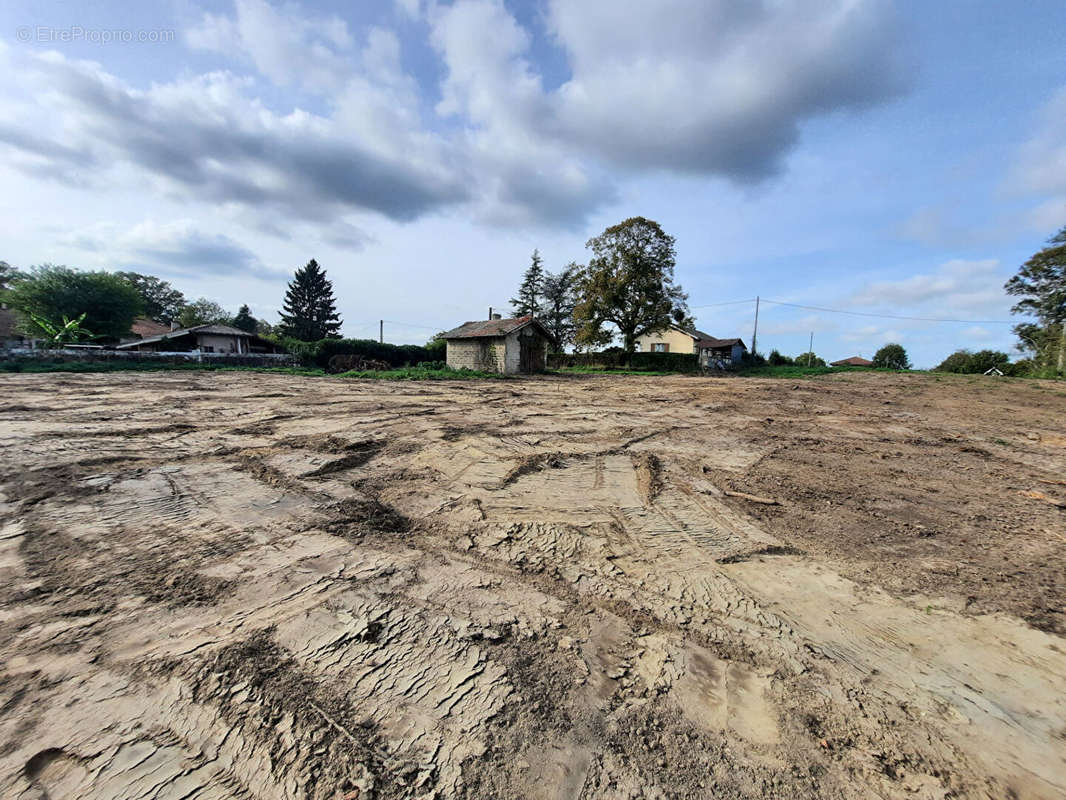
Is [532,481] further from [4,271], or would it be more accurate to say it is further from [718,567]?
[4,271]

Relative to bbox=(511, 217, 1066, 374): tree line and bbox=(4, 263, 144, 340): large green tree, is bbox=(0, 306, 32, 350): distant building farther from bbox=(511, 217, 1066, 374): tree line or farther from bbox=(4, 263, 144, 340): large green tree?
bbox=(511, 217, 1066, 374): tree line

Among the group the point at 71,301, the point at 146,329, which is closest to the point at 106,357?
the point at 71,301

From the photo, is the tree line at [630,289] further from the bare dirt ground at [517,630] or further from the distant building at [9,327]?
the distant building at [9,327]

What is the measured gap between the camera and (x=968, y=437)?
7.66 metres

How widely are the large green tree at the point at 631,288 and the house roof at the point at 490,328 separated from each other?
754cm

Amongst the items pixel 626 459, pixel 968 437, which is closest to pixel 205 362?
pixel 626 459

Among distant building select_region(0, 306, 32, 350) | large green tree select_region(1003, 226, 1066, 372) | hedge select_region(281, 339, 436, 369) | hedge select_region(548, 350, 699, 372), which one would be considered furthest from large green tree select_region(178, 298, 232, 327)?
large green tree select_region(1003, 226, 1066, 372)

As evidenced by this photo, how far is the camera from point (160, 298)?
53094 mm

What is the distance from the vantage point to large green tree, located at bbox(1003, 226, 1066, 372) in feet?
90.5

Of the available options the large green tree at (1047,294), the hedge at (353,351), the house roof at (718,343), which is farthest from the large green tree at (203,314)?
the large green tree at (1047,294)

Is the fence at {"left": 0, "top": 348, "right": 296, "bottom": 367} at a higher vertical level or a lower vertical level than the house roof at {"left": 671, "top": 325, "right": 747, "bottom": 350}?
lower

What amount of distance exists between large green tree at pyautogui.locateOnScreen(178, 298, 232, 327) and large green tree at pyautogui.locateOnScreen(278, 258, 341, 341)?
9694mm

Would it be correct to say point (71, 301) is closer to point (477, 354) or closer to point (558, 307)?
point (477, 354)

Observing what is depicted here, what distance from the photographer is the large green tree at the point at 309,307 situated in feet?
163
